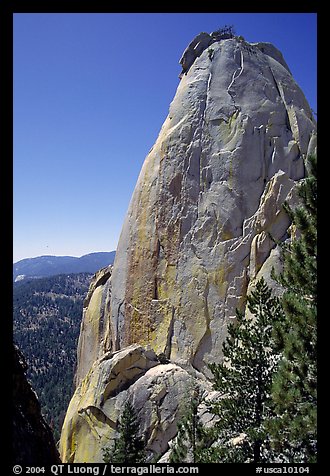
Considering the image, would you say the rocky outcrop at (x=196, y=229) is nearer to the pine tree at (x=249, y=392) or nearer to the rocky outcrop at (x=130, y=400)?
the rocky outcrop at (x=130, y=400)

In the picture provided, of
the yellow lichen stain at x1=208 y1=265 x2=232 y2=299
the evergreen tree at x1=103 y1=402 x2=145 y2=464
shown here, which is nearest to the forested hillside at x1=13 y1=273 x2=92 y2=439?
the evergreen tree at x1=103 y1=402 x2=145 y2=464

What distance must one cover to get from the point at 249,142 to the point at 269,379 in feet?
42.5

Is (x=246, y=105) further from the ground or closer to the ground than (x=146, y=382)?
further from the ground

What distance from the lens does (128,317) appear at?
20.8 meters

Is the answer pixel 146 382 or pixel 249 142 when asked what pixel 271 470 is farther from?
pixel 249 142

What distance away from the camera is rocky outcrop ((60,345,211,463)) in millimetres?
15188

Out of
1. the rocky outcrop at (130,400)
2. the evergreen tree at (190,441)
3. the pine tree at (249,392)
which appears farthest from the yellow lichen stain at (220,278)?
the pine tree at (249,392)

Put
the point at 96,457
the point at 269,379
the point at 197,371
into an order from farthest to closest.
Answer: the point at 197,371, the point at 96,457, the point at 269,379

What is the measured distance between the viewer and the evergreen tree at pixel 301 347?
24.1 feet

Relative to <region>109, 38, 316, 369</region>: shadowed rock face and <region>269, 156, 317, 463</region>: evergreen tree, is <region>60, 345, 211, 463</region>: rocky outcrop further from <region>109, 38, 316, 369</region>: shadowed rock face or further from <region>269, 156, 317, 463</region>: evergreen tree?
<region>269, 156, 317, 463</region>: evergreen tree

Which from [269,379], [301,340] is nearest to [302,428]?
[301,340]

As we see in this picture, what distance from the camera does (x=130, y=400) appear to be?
15.9 meters
